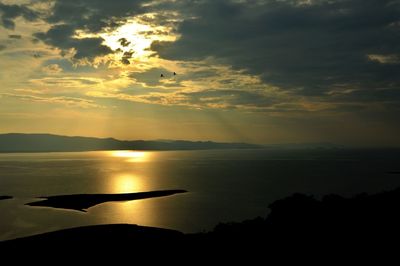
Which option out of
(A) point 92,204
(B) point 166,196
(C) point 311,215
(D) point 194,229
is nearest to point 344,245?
(C) point 311,215

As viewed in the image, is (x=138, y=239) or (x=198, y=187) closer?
(x=138, y=239)

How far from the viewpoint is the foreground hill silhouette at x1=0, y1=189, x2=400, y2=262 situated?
3228 cm

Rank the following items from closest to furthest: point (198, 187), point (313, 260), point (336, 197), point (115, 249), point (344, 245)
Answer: point (313, 260)
point (344, 245)
point (115, 249)
point (336, 197)
point (198, 187)

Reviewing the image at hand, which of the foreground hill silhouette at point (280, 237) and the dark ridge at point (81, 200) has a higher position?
the foreground hill silhouette at point (280, 237)

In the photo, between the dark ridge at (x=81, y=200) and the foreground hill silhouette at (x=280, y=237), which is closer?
the foreground hill silhouette at (x=280, y=237)

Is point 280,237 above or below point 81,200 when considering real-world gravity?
above

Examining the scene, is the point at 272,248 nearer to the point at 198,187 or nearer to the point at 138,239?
the point at 138,239

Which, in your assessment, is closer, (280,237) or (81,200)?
(280,237)

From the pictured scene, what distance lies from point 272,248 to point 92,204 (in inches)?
2626

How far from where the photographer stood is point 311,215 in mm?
44656

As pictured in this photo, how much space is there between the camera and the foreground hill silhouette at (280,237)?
32.3 m

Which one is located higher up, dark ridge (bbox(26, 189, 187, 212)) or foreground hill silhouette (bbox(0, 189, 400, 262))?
foreground hill silhouette (bbox(0, 189, 400, 262))

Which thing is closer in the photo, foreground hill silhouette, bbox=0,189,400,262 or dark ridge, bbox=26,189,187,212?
foreground hill silhouette, bbox=0,189,400,262

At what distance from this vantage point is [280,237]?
36281 mm
